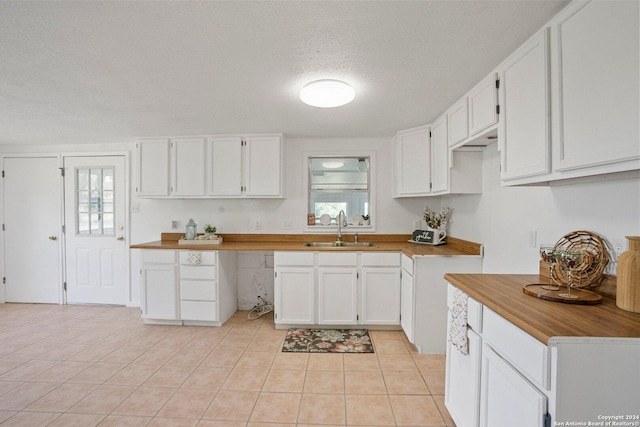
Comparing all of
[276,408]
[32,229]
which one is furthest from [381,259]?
[32,229]

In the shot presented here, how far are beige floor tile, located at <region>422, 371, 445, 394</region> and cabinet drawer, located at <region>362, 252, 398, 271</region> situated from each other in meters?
1.01

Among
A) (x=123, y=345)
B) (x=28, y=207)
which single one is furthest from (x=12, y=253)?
(x=123, y=345)

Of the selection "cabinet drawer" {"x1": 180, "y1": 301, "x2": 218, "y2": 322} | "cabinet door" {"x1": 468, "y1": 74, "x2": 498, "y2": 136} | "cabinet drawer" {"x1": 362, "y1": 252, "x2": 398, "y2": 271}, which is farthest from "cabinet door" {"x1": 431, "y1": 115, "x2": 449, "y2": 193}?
"cabinet drawer" {"x1": 180, "y1": 301, "x2": 218, "y2": 322}

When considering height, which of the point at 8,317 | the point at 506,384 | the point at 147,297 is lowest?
the point at 8,317

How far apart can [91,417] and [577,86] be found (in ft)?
10.3

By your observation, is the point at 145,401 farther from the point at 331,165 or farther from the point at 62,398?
Answer: the point at 331,165

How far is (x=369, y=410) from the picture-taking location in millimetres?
1814

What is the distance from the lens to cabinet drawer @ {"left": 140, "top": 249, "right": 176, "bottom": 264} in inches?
121

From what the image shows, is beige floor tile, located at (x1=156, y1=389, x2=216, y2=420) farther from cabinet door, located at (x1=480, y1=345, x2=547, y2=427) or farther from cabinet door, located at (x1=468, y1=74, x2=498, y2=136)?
cabinet door, located at (x1=468, y1=74, x2=498, y2=136)

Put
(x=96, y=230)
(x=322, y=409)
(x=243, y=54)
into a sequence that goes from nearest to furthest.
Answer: (x=243, y=54) → (x=322, y=409) → (x=96, y=230)

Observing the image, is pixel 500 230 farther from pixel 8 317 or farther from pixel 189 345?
pixel 8 317

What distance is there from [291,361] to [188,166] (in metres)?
2.41

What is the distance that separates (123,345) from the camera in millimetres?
2682

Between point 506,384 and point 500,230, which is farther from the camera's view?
point 500,230
